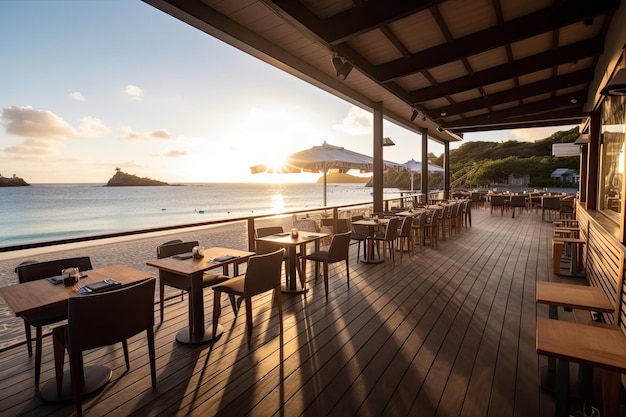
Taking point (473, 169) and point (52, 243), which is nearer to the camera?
point (52, 243)

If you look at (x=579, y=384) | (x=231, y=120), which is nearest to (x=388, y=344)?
(x=579, y=384)

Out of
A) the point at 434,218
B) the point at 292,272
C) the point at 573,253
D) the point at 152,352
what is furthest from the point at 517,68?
the point at 152,352

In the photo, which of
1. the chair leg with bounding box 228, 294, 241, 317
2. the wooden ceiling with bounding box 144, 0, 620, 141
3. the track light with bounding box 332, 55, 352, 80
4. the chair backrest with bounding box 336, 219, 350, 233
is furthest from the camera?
the chair backrest with bounding box 336, 219, 350, 233

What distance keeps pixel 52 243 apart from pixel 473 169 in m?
34.4

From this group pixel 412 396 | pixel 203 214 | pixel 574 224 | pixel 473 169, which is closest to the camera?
pixel 412 396

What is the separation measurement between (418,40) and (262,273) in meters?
4.20

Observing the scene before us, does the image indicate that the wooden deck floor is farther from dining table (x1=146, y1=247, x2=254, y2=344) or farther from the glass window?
the glass window

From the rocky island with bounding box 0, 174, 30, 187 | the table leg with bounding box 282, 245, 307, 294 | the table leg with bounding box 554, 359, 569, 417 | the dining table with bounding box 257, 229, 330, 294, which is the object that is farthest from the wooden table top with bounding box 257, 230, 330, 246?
the rocky island with bounding box 0, 174, 30, 187

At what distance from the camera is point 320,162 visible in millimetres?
7172

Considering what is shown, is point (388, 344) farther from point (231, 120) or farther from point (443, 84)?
point (231, 120)

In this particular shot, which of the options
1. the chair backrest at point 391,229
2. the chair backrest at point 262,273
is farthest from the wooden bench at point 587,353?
the chair backrest at point 391,229

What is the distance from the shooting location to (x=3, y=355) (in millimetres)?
2643

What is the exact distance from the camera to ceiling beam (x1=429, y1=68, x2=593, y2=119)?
6.78m

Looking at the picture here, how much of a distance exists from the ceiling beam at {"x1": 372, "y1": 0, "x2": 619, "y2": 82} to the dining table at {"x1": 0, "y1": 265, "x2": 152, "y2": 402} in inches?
153
